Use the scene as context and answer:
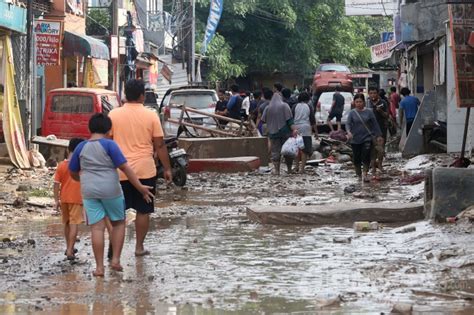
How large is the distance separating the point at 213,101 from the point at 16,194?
13057mm

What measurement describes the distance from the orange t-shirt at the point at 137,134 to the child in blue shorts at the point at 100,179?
0.65 meters

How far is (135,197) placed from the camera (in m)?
9.59

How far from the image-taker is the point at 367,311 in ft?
23.0

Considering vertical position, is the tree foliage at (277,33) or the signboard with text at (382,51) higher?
the tree foliage at (277,33)

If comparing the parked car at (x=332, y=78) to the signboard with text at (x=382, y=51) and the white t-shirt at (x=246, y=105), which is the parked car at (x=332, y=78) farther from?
the white t-shirt at (x=246, y=105)

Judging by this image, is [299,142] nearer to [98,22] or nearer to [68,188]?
Result: [68,188]

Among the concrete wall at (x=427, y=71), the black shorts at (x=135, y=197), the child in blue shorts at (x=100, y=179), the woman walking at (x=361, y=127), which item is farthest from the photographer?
the concrete wall at (x=427, y=71)

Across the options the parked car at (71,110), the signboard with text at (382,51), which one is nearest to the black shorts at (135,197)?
the parked car at (71,110)

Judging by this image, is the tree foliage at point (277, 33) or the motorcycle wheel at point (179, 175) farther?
the tree foliage at point (277, 33)

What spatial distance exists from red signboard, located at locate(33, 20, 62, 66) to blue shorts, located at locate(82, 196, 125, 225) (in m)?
16.6

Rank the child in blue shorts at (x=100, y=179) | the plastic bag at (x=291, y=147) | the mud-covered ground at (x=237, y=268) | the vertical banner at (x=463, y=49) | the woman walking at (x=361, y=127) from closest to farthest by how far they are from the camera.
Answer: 1. the mud-covered ground at (x=237, y=268)
2. the child in blue shorts at (x=100, y=179)
3. the vertical banner at (x=463, y=49)
4. the woman walking at (x=361, y=127)
5. the plastic bag at (x=291, y=147)

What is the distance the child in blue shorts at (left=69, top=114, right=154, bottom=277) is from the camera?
8664mm

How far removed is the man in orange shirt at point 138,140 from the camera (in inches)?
377

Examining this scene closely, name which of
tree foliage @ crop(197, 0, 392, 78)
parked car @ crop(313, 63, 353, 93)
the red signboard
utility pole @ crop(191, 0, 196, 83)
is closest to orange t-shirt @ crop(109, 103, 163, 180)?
the red signboard
